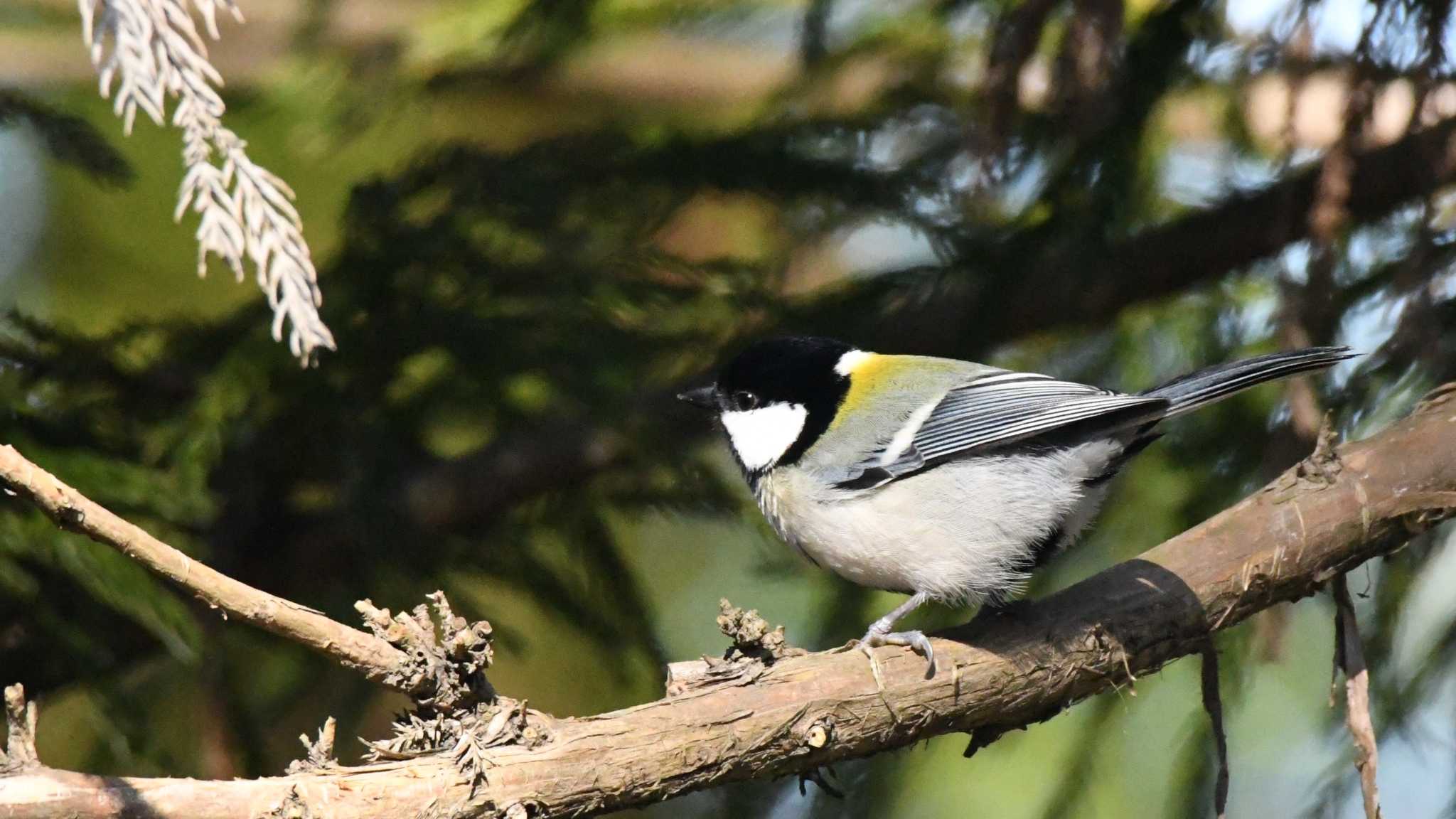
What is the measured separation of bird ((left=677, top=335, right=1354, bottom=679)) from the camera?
199cm

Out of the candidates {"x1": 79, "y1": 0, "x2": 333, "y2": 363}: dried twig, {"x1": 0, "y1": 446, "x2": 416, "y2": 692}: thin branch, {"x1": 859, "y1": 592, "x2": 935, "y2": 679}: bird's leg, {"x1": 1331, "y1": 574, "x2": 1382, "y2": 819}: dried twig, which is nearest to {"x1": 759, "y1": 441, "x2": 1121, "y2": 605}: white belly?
{"x1": 859, "y1": 592, "x2": 935, "y2": 679}: bird's leg

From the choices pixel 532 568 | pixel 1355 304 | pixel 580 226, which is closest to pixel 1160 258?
pixel 1355 304

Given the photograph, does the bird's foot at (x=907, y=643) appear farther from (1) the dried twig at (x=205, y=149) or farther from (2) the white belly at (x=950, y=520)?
(1) the dried twig at (x=205, y=149)

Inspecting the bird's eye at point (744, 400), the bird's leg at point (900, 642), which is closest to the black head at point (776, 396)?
the bird's eye at point (744, 400)

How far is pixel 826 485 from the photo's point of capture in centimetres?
209

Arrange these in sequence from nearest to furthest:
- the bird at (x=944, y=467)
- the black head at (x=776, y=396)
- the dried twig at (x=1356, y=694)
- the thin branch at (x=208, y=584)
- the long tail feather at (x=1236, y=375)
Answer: the thin branch at (x=208, y=584)
the dried twig at (x=1356, y=694)
the long tail feather at (x=1236, y=375)
the bird at (x=944, y=467)
the black head at (x=776, y=396)

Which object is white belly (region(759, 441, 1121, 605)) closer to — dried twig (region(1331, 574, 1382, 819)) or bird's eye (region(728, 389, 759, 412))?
bird's eye (region(728, 389, 759, 412))

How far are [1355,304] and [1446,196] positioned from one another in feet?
0.91

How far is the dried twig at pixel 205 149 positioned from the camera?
3.08 ft

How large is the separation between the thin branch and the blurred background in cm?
56

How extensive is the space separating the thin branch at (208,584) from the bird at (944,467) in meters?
0.81

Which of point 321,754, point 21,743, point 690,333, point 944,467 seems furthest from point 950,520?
point 21,743

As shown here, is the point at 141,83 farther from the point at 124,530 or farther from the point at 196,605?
the point at 196,605

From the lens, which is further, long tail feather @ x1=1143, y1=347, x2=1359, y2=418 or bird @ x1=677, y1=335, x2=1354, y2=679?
bird @ x1=677, y1=335, x2=1354, y2=679
